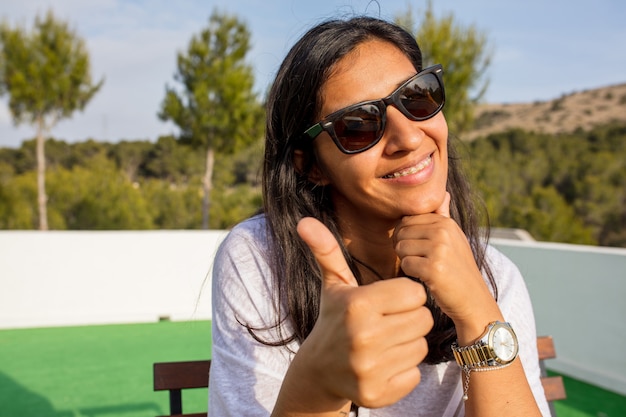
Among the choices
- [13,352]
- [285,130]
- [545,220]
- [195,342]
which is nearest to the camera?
[285,130]

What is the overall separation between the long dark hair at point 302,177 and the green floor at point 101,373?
11.1 feet

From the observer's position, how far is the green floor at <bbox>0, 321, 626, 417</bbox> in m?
4.75

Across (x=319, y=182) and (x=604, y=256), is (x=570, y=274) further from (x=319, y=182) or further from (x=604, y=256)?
(x=319, y=182)

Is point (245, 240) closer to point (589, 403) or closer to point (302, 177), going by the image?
point (302, 177)

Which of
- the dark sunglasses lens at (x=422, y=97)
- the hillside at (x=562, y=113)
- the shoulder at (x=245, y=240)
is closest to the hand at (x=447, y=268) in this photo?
the dark sunglasses lens at (x=422, y=97)

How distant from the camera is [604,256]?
5.30 meters

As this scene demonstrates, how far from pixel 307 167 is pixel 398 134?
37 centimetres

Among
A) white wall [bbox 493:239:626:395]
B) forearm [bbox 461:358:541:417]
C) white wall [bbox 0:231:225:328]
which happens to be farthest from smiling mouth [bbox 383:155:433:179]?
white wall [bbox 0:231:225:328]

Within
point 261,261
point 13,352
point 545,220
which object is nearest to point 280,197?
point 261,261

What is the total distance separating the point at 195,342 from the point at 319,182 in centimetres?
563

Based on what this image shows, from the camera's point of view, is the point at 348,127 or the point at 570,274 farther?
the point at 570,274

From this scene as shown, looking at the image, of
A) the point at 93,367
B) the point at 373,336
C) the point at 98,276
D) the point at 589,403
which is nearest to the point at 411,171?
the point at 373,336

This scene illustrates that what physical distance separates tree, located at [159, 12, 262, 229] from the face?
15417 millimetres

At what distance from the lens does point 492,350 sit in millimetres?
1306
